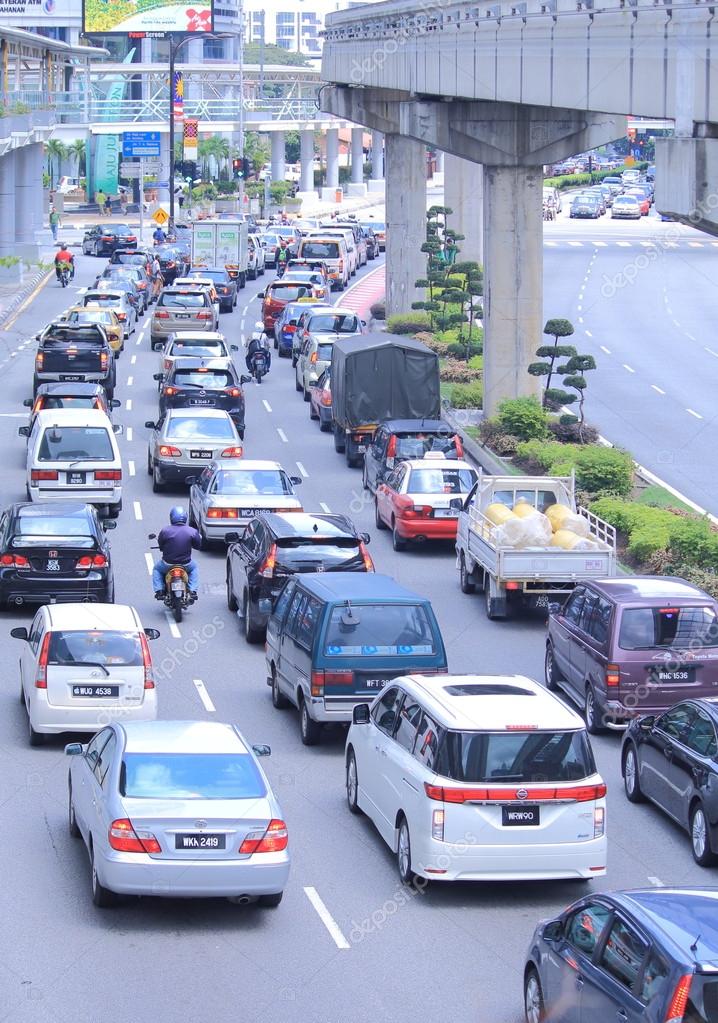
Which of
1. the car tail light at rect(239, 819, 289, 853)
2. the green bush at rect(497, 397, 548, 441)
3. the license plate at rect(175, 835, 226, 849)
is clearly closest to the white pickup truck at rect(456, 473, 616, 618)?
the green bush at rect(497, 397, 548, 441)

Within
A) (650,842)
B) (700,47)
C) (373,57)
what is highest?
(373,57)

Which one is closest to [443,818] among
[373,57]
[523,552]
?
[523,552]

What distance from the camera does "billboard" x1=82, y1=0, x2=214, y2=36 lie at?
120 metres

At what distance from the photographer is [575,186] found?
14650 cm

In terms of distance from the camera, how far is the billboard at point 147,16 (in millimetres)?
120312

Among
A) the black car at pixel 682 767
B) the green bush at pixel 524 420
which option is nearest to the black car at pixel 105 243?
the green bush at pixel 524 420

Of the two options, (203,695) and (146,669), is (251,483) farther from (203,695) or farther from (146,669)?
(146,669)

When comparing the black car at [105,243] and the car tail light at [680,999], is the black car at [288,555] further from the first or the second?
the black car at [105,243]

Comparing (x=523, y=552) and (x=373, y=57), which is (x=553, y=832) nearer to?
(x=523, y=552)

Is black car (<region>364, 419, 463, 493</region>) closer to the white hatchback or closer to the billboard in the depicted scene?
the white hatchback

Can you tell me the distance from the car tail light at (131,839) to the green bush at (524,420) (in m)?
25.0

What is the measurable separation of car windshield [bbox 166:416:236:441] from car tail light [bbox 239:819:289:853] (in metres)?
20.2

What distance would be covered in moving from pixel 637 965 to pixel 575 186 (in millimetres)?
141411

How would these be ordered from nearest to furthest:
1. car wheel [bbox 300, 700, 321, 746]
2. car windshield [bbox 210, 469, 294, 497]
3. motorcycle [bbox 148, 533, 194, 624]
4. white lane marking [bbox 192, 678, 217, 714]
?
1. car wheel [bbox 300, 700, 321, 746]
2. white lane marking [bbox 192, 678, 217, 714]
3. motorcycle [bbox 148, 533, 194, 624]
4. car windshield [bbox 210, 469, 294, 497]
